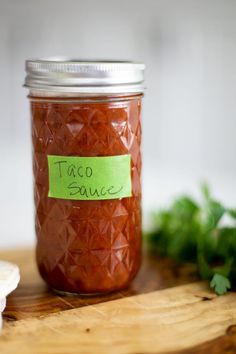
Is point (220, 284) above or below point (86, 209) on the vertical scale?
below

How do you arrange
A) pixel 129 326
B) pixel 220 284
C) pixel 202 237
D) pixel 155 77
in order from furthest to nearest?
1. pixel 155 77
2. pixel 202 237
3. pixel 220 284
4. pixel 129 326

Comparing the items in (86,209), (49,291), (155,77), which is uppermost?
(155,77)

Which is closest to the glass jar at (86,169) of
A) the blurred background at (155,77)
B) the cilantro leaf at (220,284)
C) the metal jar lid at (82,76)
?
the metal jar lid at (82,76)

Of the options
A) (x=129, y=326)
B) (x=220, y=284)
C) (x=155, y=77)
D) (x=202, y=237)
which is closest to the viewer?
(x=129, y=326)

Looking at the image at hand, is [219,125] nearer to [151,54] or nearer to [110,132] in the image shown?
[151,54]

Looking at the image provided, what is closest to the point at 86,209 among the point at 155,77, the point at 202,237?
the point at 202,237

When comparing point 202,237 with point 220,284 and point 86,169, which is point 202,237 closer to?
point 220,284

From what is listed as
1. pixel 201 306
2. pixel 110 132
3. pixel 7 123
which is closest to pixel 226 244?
pixel 201 306

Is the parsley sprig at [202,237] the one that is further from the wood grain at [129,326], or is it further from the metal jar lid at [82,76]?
the metal jar lid at [82,76]

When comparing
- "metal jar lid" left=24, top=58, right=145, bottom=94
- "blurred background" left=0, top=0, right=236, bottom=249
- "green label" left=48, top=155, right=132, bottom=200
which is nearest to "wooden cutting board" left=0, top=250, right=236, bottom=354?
"green label" left=48, top=155, right=132, bottom=200
